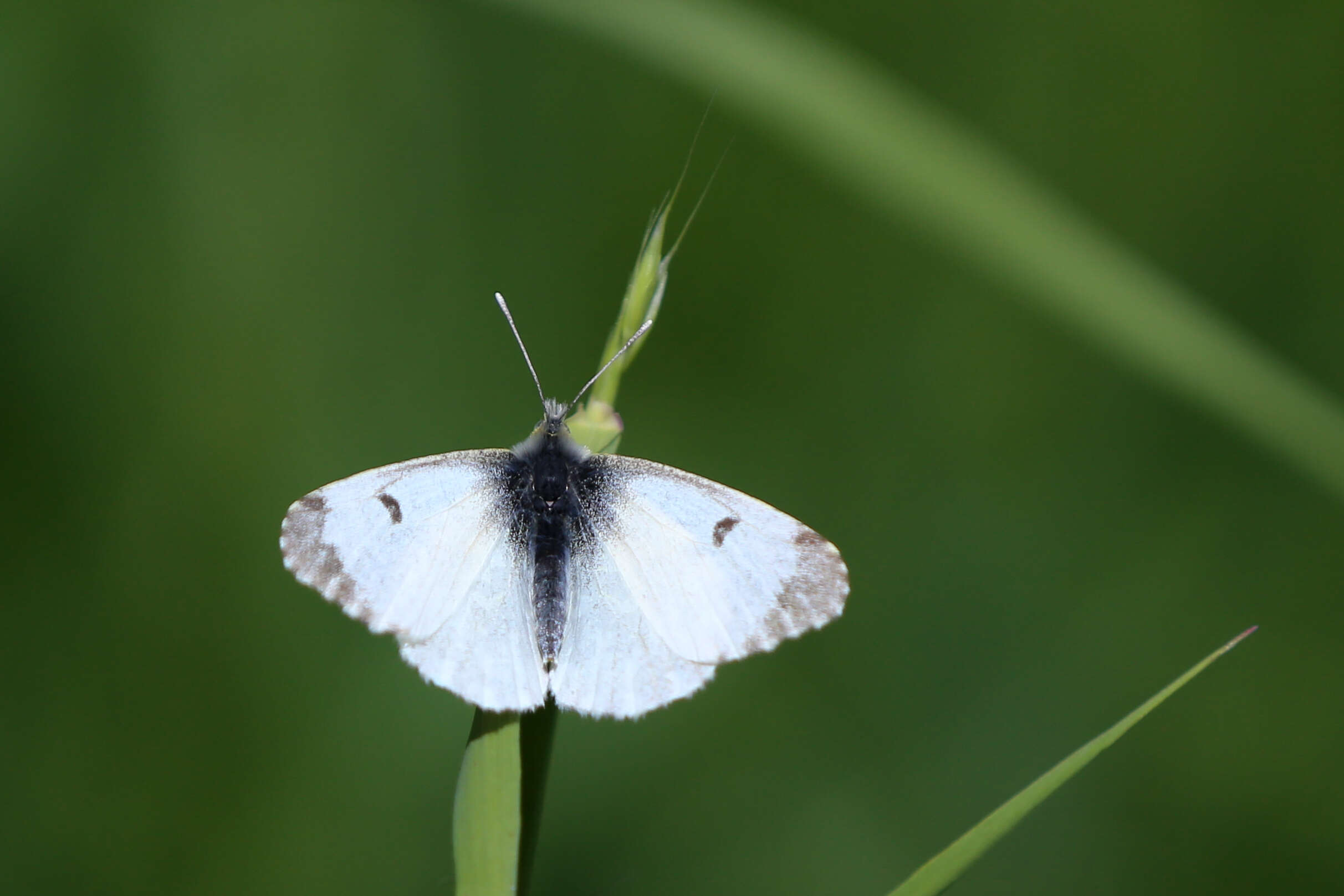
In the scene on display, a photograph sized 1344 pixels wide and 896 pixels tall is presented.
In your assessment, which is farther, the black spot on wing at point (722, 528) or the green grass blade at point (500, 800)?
the black spot on wing at point (722, 528)

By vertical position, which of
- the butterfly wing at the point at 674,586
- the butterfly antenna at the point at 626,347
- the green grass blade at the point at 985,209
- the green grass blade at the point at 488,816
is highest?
the green grass blade at the point at 985,209

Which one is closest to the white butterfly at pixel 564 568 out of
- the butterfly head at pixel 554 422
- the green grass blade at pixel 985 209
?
the butterfly head at pixel 554 422

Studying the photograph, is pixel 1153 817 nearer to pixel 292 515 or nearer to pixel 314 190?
pixel 292 515

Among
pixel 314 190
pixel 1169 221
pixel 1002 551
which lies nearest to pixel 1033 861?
pixel 1002 551

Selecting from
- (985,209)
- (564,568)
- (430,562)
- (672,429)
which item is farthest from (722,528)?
(672,429)

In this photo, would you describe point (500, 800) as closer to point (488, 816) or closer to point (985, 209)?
point (488, 816)

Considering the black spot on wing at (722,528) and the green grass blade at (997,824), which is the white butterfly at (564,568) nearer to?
the black spot on wing at (722,528)
